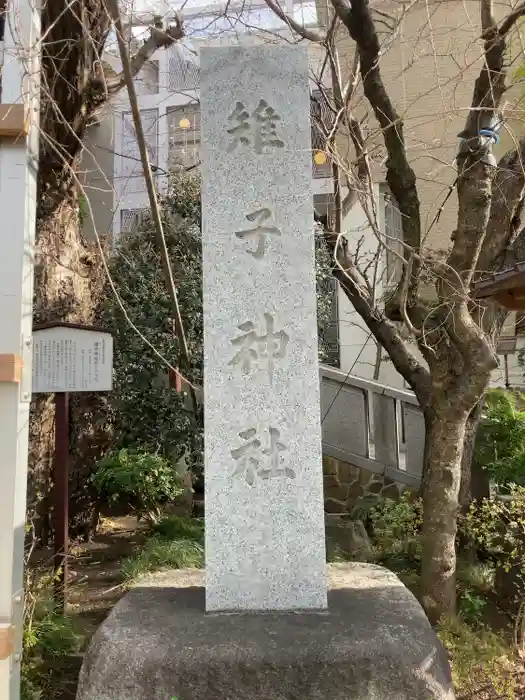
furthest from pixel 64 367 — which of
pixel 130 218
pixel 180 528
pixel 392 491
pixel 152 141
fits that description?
pixel 152 141

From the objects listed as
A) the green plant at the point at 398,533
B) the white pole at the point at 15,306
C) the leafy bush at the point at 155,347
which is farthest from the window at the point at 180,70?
the green plant at the point at 398,533

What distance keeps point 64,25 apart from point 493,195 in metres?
4.37

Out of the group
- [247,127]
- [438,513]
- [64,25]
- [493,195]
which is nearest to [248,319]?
[247,127]

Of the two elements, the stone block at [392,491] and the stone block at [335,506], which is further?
the stone block at [335,506]

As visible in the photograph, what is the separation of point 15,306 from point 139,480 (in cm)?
316

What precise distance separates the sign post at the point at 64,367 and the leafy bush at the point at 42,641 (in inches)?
36.5

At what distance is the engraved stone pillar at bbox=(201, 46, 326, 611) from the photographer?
3.13 meters

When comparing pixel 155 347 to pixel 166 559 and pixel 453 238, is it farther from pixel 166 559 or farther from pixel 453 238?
pixel 453 238

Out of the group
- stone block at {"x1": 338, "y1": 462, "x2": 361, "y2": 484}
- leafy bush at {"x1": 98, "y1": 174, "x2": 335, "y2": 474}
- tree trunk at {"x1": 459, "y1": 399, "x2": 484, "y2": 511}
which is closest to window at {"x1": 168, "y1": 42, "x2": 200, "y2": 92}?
leafy bush at {"x1": 98, "y1": 174, "x2": 335, "y2": 474}

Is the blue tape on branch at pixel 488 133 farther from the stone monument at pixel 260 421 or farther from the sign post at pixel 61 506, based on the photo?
the sign post at pixel 61 506

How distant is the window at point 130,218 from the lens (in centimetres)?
862

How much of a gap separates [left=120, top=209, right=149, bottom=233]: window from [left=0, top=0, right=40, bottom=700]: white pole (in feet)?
15.8

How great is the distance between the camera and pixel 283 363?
3.22m

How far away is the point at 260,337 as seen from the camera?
3.24 meters
